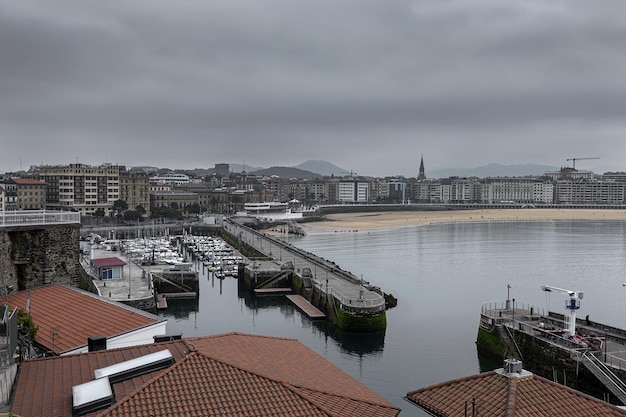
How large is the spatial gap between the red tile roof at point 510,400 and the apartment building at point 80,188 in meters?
96.2

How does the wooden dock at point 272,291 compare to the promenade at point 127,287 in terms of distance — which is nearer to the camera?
the promenade at point 127,287

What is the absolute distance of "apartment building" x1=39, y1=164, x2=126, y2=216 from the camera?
99.5 meters

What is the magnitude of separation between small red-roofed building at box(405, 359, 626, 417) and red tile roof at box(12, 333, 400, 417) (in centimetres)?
94

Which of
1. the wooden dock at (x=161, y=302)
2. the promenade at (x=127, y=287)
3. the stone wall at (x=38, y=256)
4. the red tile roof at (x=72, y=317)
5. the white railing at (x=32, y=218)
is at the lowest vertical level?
the wooden dock at (x=161, y=302)

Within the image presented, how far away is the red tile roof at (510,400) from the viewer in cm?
841

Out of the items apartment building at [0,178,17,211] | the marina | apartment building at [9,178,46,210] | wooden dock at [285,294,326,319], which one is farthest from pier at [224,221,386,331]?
apartment building at [9,178,46,210]

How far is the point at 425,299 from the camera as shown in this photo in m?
39.6

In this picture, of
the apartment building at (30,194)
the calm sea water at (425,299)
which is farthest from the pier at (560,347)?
the apartment building at (30,194)

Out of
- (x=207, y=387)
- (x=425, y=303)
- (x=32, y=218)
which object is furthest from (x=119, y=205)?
(x=207, y=387)

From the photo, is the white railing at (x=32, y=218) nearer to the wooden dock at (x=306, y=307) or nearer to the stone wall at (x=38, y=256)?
the stone wall at (x=38, y=256)

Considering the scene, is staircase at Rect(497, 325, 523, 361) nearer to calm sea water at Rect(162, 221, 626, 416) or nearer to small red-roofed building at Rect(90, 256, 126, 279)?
calm sea water at Rect(162, 221, 626, 416)

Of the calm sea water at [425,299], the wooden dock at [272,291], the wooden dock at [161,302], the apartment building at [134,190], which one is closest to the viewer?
the calm sea water at [425,299]

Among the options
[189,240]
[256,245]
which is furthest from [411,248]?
[189,240]

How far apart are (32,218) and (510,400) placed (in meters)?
17.6
